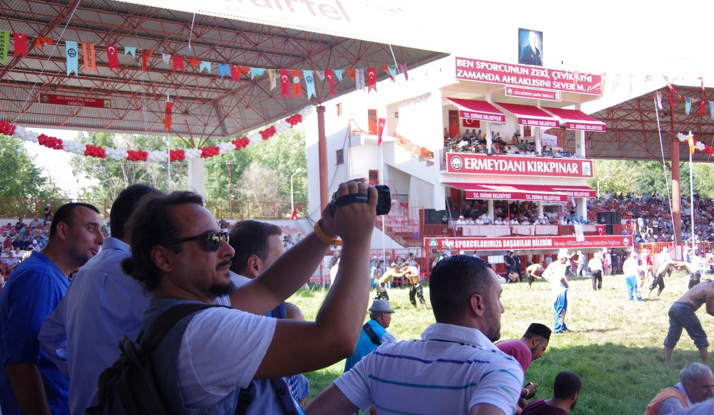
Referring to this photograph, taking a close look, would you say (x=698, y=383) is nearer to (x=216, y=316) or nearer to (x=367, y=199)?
(x=367, y=199)

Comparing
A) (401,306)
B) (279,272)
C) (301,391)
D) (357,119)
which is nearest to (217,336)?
(279,272)

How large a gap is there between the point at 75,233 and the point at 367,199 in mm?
2282

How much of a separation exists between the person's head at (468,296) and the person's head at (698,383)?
3.36 m

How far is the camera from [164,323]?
5.16 ft

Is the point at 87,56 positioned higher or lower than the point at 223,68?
lower

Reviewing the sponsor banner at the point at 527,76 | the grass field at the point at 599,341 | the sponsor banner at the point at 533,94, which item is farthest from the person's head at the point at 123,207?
the sponsor banner at the point at 533,94

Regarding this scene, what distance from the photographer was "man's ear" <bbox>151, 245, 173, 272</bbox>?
1723 mm

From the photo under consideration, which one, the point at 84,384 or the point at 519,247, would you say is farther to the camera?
the point at 519,247

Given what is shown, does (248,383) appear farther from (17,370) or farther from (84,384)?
(17,370)

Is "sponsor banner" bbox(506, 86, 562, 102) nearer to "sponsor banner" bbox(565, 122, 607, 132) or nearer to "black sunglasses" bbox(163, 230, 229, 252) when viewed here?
"sponsor banner" bbox(565, 122, 607, 132)

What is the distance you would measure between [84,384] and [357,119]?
33.9 metres

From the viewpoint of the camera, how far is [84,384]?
2275mm

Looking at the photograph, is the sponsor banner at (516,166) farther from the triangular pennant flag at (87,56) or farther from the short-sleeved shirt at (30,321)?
the short-sleeved shirt at (30,321)

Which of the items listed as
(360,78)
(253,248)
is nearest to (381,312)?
(253,248)
